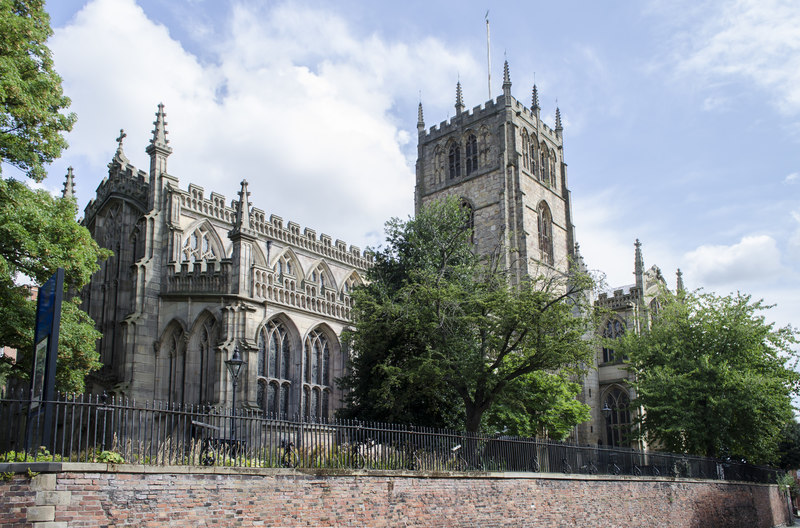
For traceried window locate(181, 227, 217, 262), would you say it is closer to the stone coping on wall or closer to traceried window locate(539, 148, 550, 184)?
the stone coping on wall

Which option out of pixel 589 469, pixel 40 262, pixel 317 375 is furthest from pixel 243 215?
pixel 589 469

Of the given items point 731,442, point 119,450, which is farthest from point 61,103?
point 731,442

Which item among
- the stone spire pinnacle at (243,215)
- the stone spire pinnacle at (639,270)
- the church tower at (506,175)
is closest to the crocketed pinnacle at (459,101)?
the church tower at (506,175)

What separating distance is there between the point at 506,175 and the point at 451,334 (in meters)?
26.3

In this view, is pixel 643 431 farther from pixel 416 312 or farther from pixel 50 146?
pixel 50 146

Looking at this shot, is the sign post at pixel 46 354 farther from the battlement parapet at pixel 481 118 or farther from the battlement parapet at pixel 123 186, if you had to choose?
the battlement parapet at pixel 481 118

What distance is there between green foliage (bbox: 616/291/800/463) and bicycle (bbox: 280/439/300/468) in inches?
791

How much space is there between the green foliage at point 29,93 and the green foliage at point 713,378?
77.4ft

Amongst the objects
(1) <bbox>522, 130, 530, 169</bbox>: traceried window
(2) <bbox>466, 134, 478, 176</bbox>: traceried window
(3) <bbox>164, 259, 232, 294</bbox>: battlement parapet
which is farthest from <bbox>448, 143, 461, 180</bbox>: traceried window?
(3) <bbox>164, 259, 232, 294</bbox>: battlement parapet

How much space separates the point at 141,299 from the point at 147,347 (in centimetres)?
154

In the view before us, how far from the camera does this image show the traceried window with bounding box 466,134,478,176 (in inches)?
1876

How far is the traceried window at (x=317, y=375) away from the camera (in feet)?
84.4

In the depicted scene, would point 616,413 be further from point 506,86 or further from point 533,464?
point 533,464

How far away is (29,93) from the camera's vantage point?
1466cm
